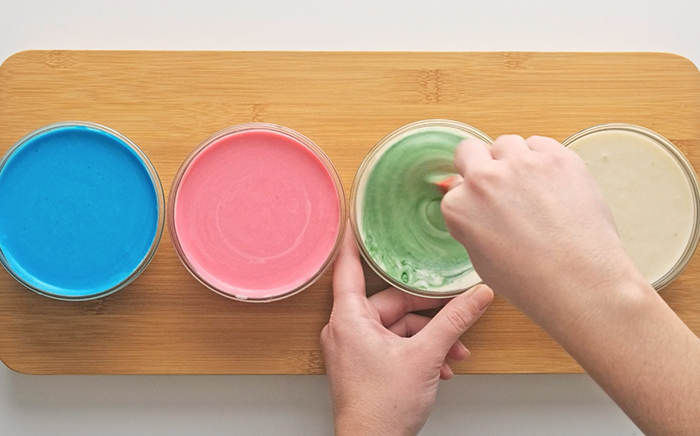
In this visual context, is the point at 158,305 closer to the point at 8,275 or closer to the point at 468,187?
the point at 8,275

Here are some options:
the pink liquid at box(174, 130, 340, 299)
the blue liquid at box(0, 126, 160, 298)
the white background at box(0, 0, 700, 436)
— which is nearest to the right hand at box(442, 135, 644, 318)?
the pink liquid at box(174, 130, 340, 299)

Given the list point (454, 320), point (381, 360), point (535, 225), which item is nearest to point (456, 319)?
point (454, 320)

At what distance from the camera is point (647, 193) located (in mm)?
1114

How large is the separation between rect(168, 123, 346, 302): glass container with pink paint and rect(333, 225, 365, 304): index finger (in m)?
0.03

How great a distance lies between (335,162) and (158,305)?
44 cm

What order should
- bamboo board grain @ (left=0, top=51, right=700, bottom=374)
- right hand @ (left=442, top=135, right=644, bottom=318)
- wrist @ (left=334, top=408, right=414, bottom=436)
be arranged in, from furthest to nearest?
bamboo board grain @ (left=0, top=51, right=700, bottom=374) → wrist @ (left=334, top=408, right=414, bottom=436) → right hand @ (left=442, top=135, right=644, bottom=318)

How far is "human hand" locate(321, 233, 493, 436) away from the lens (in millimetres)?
1054

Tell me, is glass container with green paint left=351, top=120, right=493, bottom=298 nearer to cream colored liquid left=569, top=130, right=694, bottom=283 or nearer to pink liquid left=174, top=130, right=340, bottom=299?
pink liquid left=174, top=130, right=340, bottom=299

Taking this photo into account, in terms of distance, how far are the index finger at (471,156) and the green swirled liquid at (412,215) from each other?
0.21 metres

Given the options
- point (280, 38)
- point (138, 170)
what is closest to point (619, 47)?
point (280, 38)

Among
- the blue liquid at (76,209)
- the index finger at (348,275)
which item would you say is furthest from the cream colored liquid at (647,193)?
the blue liquid at (76,209)

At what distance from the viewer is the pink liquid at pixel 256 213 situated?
1099 millimetres

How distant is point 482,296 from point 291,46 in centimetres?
62

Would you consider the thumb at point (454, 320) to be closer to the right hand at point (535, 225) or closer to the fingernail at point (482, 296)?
the fingernail at point (482, 296)
